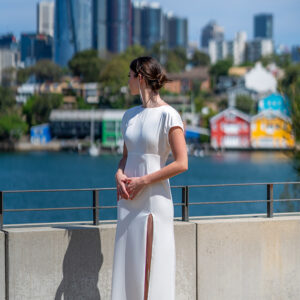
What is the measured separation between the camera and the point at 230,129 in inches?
Answer: 3900

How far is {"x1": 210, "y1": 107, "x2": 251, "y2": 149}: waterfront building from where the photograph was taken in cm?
9831

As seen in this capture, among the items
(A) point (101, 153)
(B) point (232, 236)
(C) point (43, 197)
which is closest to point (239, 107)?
(A) point (101, 153)

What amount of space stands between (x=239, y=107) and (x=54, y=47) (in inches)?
2012

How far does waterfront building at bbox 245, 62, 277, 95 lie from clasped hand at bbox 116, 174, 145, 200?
108154 mm

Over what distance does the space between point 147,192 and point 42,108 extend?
356ft

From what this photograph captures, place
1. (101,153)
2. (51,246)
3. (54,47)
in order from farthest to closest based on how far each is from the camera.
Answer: (54,47) → (101,153) → (51,246)

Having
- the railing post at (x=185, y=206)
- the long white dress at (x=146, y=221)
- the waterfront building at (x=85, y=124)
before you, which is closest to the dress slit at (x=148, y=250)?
the long white dress at (x=146, y=221)

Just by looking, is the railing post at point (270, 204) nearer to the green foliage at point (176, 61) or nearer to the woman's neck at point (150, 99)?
the woman's neck at point (150, 99)

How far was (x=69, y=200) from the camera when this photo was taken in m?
42.7

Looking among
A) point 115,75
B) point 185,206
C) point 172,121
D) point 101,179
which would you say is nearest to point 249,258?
point 185,206

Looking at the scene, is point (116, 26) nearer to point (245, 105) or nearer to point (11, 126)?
point (245, 105)

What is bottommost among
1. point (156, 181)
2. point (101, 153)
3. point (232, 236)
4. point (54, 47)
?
point (101, 153)

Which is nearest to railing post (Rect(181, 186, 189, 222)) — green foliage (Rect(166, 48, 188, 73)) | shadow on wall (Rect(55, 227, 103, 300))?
shadow on wall (Rect(55, 227, 103, 300))

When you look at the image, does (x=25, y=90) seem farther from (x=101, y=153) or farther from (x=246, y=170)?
(x=246, y=170)
